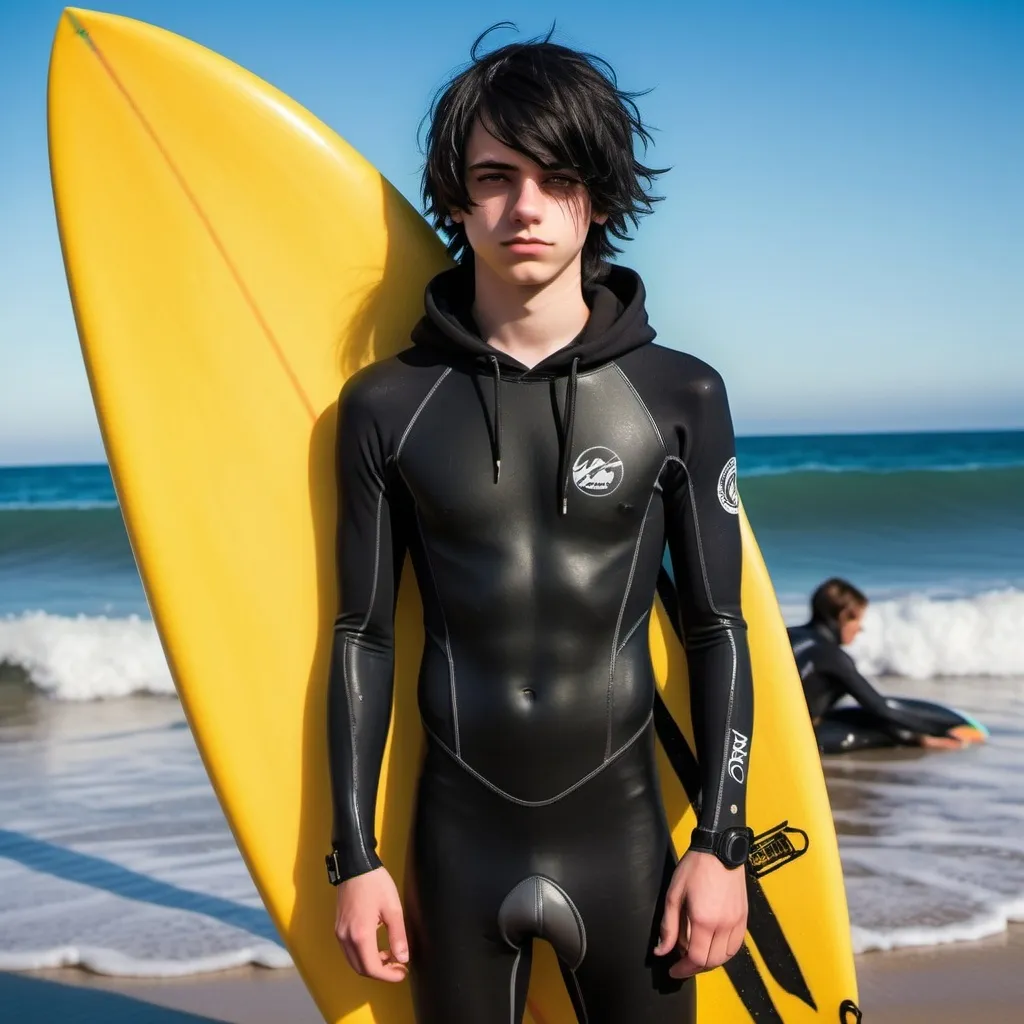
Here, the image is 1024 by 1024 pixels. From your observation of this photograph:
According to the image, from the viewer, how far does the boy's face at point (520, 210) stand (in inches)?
63.6

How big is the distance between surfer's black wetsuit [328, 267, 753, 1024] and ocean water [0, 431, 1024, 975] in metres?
1.80

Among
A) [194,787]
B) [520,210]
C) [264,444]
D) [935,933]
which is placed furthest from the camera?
[194,787]

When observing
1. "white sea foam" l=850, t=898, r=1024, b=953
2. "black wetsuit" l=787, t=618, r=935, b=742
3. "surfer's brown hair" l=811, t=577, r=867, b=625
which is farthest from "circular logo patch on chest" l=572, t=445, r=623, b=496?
"surfer's brown hair" l=811, t=577, r=867, b=625

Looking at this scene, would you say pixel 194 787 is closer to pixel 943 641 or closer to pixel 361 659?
pixel 361 659

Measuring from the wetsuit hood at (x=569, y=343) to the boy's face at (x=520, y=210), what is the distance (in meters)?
0.11

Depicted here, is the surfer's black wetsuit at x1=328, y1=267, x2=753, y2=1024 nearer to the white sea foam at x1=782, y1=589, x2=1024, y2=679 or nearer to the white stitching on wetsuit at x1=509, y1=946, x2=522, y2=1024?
the white stitching on wetsuit at x1=509, y1=946, x2=522, y2=1024

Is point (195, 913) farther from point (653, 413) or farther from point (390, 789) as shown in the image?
point (653, 413)

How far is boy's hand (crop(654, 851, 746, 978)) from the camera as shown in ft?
5.27

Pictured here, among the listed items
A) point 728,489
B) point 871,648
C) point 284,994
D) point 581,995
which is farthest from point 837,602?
point 581,995

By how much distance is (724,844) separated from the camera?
5.34ft

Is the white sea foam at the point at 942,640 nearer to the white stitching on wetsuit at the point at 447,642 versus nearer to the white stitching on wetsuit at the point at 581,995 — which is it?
the white stitching on wetsuit at the point at 581,995

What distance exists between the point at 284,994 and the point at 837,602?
11.7 feet

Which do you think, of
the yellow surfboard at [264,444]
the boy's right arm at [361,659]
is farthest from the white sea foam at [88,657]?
the boy's right arm at [361,659]

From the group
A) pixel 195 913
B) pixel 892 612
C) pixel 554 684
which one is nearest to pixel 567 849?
pixel 554 684
